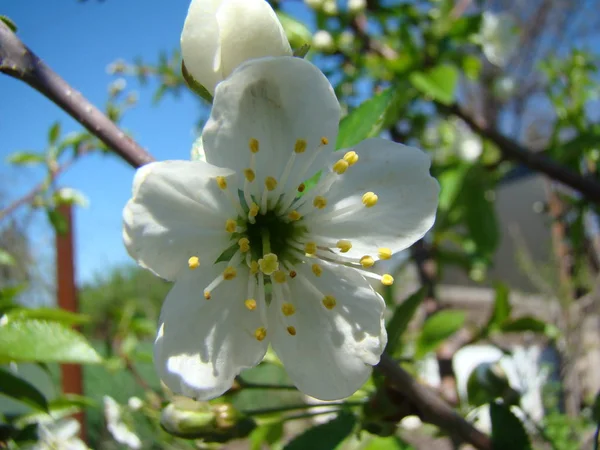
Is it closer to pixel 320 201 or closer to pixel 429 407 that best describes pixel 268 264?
pixel 320 201

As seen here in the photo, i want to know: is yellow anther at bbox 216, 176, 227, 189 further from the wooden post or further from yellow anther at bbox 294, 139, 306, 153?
the wooden post

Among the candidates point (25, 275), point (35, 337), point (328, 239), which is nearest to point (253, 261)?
point (328, 239)

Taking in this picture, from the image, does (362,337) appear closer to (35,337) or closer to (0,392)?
(35,337)

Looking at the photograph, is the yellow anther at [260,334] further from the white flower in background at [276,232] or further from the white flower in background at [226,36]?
the white flower in background at [226,36]

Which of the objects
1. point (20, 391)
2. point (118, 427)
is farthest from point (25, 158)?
point (20, 391)

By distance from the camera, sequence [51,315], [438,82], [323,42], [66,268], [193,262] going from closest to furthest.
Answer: [193,262], [51,315], [438,82], [323,42], [66,268]

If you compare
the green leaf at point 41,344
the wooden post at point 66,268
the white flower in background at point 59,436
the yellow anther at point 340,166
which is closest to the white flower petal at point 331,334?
the yellow anther at point 340,166
